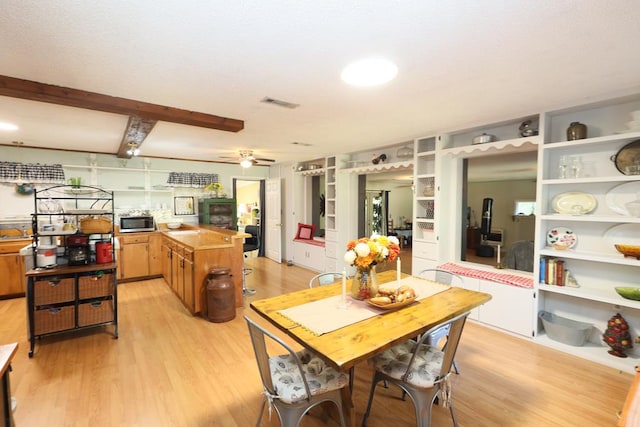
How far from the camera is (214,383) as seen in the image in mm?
2273

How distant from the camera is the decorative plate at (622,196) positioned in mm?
2549

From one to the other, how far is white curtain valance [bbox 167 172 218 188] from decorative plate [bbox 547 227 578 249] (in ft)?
18.6

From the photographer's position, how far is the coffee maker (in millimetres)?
2824

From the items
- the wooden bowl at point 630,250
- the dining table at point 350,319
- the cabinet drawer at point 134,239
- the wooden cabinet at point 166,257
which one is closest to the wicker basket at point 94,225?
the wooden cabinet at point 166,257

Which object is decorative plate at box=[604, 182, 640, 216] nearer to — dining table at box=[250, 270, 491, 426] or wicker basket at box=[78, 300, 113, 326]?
dining table at box=[250, 270, 491, 426]

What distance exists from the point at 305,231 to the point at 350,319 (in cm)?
453

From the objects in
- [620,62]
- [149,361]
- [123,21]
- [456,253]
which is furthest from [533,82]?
[149,361]

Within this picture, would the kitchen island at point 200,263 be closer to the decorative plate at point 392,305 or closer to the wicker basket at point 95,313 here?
the wicker basket at point 95,313

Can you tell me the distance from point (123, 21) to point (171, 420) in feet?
7.47

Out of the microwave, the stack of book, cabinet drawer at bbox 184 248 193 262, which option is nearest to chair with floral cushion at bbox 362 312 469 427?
the stack of book

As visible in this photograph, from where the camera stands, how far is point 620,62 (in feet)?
5.99

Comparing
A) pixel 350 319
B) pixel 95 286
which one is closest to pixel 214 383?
pixel 350 319

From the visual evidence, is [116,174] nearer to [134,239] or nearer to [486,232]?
[134,239]

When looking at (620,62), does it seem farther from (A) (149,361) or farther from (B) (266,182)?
(B) (266,182)
